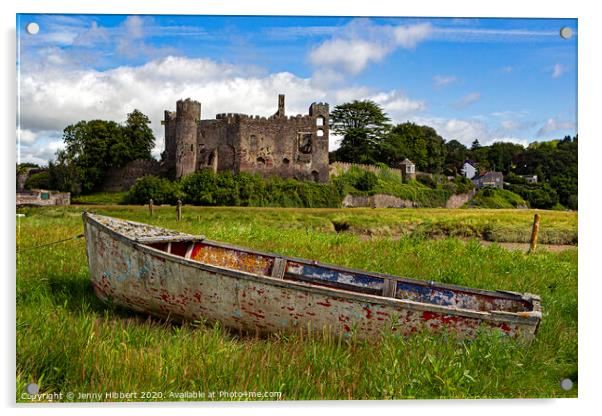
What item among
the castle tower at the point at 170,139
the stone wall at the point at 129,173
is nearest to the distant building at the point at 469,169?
the castle tower at the point at 170,139

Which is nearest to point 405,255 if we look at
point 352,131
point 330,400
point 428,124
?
point 428,124

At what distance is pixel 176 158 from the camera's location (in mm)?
7535

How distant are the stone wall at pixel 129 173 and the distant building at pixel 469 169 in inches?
146

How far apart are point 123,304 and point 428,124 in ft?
11.5

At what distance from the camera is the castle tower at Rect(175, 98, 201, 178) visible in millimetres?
6422

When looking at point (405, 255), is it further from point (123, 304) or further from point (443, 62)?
point (123, 304)

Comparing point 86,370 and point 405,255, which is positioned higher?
point 405,255

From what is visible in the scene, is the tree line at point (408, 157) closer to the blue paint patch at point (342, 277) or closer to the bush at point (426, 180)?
the bush at point (426, 180)

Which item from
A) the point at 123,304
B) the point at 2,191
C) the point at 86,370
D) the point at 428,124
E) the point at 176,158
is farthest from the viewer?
the point at 176,158

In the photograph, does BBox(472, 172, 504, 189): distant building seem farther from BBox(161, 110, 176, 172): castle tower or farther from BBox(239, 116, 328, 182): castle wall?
BBox(161, 110, 176, 172): castle tower

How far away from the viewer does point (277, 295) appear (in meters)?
4.16

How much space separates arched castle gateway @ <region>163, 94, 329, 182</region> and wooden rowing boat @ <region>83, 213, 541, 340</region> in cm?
205

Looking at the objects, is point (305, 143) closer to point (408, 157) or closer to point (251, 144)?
point (251, 144)

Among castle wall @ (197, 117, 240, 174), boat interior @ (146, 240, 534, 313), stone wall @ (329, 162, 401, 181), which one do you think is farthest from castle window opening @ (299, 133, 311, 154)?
boat interior @ (146, 240, 534, 313)
